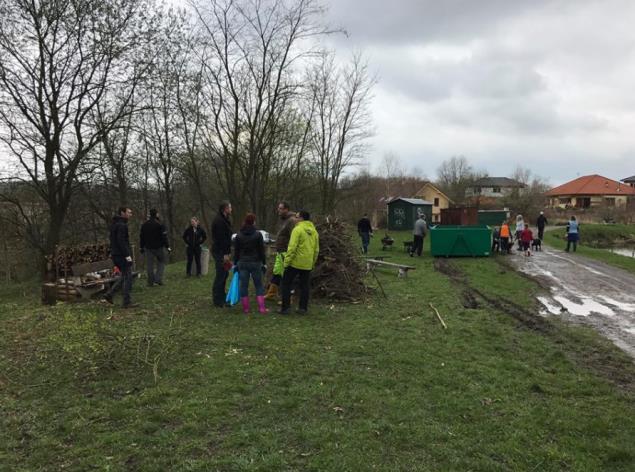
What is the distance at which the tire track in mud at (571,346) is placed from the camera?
5660mm

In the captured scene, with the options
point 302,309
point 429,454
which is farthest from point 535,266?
point 429,454

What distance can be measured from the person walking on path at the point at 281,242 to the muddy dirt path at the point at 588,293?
5.23 m

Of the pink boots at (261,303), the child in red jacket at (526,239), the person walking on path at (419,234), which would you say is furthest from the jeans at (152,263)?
the child in red jacket at (526,239)

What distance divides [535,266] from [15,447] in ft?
54.1

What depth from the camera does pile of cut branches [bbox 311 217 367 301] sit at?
1001 cm

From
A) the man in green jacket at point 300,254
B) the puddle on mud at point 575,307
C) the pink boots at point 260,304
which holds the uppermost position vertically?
the man in green jacket at point 300,254

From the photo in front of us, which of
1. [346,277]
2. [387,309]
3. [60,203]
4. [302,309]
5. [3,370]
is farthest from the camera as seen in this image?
[60,203]

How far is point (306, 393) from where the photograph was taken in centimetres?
484

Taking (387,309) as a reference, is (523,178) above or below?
above

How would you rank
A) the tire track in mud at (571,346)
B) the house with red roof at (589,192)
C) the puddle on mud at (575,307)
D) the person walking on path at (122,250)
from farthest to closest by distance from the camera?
the house with red roof at (589,192) → the puddle on mud at (575,307) → the person walking on path at (122,250) → the tire track in mud at (571,346)

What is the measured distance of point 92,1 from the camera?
1463 cm

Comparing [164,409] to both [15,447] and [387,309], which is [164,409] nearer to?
[15,447]

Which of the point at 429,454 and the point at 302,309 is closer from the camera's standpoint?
the point at 429,454

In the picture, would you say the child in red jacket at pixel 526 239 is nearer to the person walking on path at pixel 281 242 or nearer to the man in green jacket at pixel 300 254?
the person walking on path at pixel 281 242
